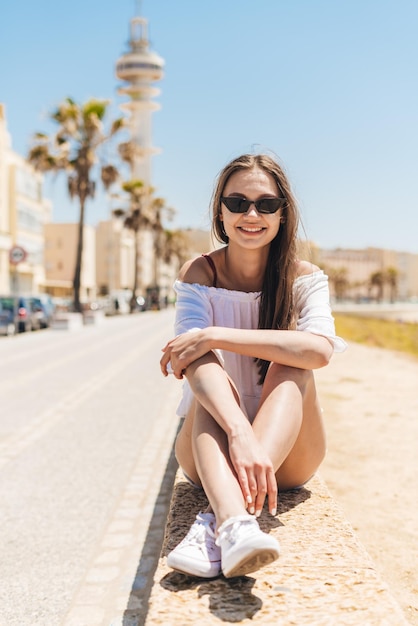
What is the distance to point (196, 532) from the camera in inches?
100

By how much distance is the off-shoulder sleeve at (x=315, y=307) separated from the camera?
3.32 metres

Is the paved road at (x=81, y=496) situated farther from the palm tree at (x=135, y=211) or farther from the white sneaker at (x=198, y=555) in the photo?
the palm tree at (x=135, y=211)

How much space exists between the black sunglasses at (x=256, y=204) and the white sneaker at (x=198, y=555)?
1495 millimetres

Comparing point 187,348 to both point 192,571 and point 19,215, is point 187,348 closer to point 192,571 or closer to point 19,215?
point 192,571

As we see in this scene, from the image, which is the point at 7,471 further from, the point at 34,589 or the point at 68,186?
the point at 68,186

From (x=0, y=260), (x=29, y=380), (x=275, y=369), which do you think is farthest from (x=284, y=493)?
(x=0, y=260)

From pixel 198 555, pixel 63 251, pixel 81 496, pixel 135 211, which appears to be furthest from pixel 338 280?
pixel 198 555

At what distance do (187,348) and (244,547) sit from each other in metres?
1.06

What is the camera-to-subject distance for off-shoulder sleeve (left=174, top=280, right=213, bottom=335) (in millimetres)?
3400

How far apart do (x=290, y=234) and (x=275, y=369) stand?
77 cm

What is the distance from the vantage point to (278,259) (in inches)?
140

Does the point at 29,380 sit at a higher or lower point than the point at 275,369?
lower

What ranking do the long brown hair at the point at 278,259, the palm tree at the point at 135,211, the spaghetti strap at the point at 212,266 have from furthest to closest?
the palm tree at the point at 135,211 → the spaghetti strap at the point at 212,266 → the long brown hair at the point at 278,259

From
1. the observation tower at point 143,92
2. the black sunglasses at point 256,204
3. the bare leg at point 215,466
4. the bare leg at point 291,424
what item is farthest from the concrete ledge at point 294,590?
the observation tower at point 143,92
